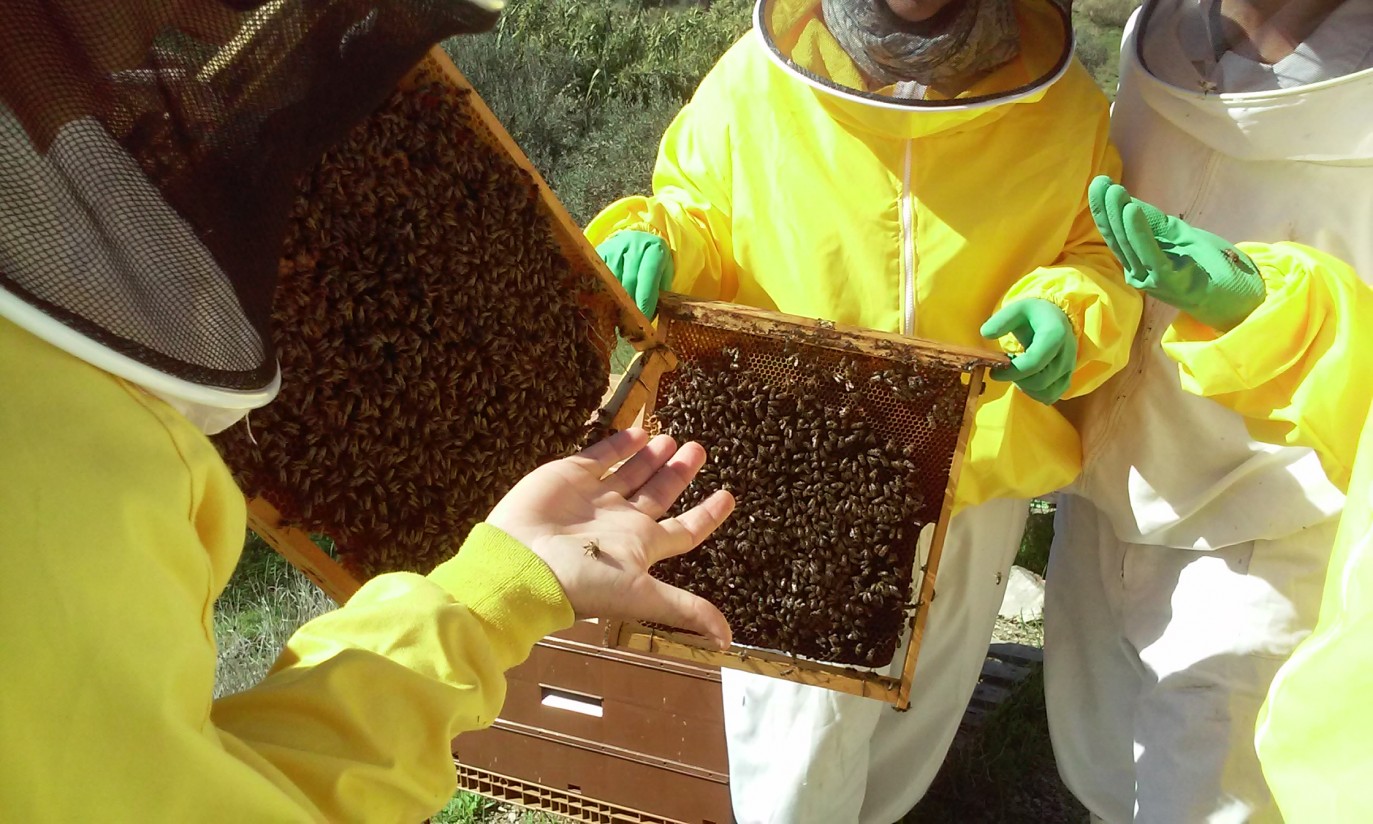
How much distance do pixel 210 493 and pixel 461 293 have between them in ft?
3.76

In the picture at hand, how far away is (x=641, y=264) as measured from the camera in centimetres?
263

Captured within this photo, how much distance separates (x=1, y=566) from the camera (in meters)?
0.92

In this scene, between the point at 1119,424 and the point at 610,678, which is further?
the point at 610,678

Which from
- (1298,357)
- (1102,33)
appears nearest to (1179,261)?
(1298,357)

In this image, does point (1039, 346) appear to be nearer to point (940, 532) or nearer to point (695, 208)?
point (940, 532)

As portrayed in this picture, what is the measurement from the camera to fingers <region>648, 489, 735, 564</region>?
73.8 inches

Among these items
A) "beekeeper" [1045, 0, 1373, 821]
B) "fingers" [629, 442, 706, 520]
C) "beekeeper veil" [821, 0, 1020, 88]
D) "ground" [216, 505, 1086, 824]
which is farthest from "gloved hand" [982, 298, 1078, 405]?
"ground" [216, 505, 1086, 824]

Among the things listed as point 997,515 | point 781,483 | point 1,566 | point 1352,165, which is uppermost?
point 1,566

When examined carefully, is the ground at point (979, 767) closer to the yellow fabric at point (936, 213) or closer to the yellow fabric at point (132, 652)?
the yellow fabric at point (936, 213)

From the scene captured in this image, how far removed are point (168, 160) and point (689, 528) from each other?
1190 mm

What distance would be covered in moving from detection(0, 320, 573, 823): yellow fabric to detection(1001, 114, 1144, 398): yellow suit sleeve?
1885mm

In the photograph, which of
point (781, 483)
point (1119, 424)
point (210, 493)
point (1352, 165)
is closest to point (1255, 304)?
point (1352, 165)

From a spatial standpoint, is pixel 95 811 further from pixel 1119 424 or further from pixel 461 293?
pixel 1119 424

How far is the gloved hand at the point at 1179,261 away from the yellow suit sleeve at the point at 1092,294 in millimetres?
131
